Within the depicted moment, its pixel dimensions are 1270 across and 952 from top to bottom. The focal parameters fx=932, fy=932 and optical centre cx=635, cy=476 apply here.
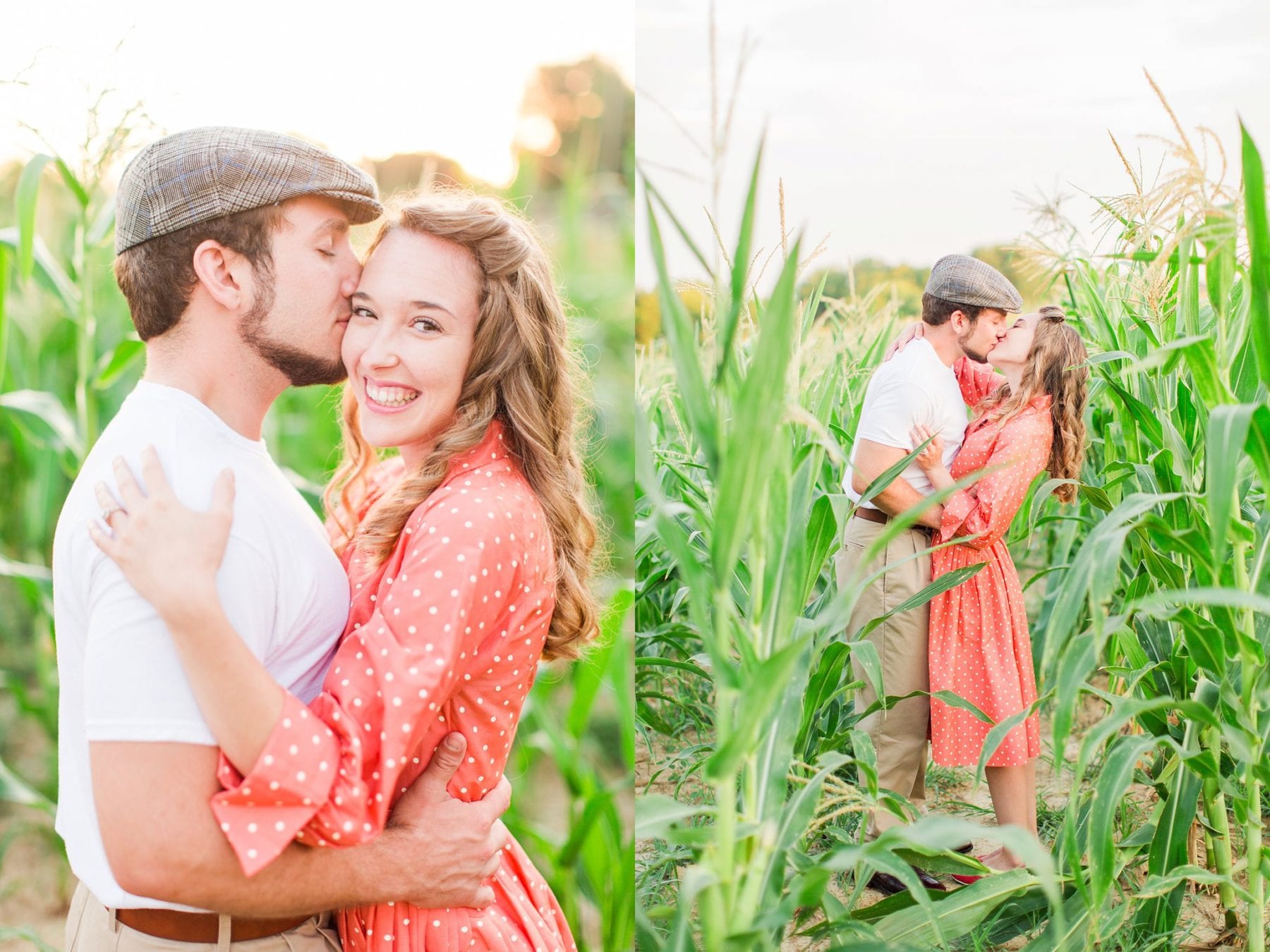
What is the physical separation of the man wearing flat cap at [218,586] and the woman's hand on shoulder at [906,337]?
952mm

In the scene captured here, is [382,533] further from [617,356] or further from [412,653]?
[617,356]

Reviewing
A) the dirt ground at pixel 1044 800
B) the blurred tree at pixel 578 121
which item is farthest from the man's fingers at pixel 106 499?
the blurred tree at pixel 578 121

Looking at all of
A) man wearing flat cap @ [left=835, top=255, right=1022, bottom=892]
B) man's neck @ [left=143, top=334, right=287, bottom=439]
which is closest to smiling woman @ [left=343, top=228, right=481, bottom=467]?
man's neck @ [left=143, top=334, right=287, bottom=439]

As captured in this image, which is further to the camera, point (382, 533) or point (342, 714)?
point (382, 533)

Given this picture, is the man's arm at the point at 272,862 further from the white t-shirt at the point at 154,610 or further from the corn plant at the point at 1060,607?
the corn plant at the point at 1060,607

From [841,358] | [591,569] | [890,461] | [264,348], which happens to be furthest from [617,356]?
[264,348]

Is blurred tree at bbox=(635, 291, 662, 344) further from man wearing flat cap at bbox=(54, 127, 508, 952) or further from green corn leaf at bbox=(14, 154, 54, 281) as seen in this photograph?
green corn leaf at bbox=(14, 154, 54, 281)

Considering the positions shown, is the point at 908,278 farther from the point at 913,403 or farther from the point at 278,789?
the point at 278,789

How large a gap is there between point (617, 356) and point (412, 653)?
6.17 feet

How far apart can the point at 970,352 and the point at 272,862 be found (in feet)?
4.37

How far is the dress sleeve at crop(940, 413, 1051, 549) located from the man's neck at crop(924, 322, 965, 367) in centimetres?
16

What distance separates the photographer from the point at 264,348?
1.10m

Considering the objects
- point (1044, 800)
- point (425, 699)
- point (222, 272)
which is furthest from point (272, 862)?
point (1044, 800)

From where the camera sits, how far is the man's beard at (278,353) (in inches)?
42.8
